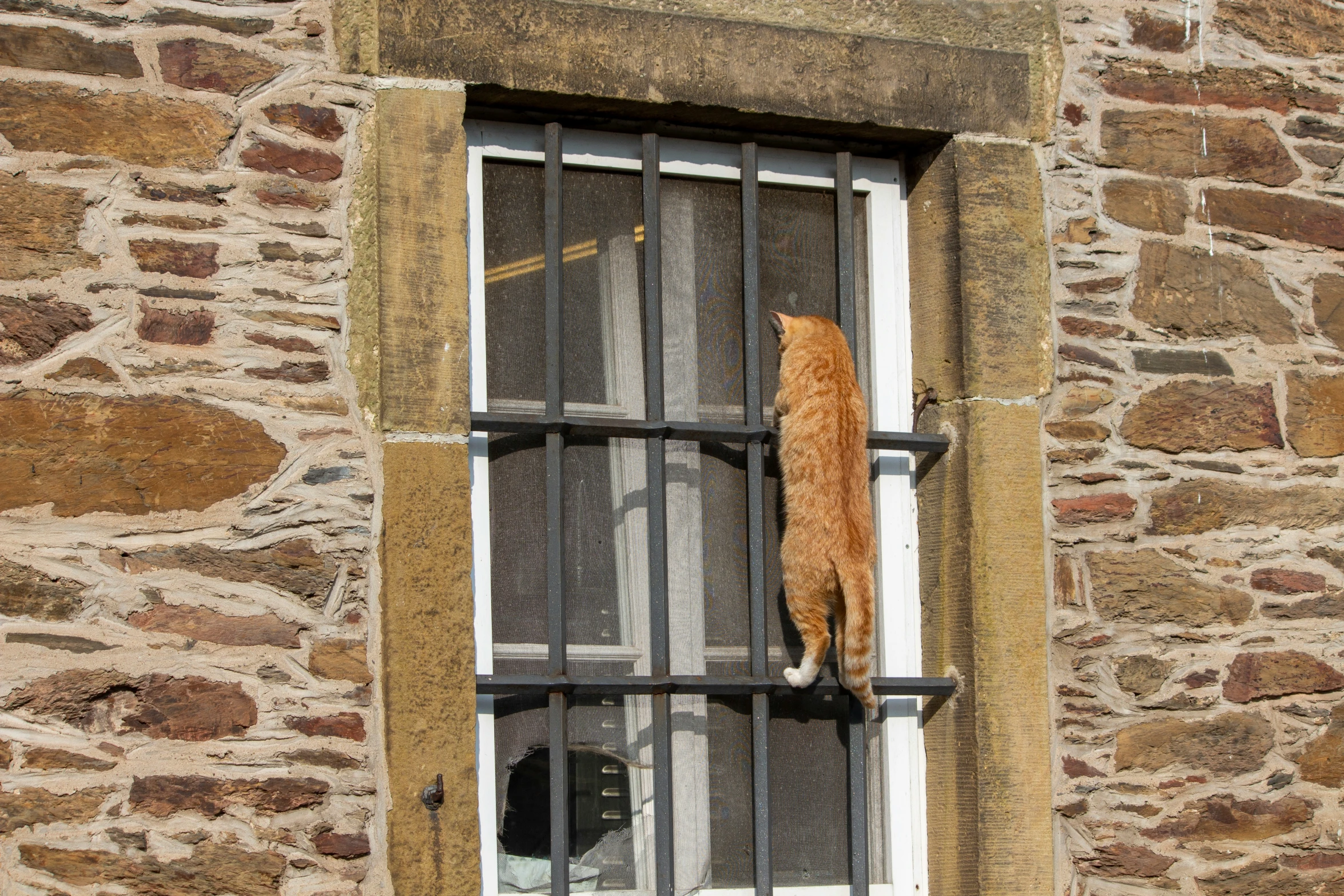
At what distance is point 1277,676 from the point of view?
3.41 m

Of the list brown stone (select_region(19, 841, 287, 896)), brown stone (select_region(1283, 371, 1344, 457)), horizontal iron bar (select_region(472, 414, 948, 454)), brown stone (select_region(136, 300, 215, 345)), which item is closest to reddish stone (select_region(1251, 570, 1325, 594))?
brown stone (select_region(1283, 371, 1344, 457))

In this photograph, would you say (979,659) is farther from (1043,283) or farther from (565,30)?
(565,30)

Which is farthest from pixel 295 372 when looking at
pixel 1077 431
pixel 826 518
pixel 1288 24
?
pixel 1288 24

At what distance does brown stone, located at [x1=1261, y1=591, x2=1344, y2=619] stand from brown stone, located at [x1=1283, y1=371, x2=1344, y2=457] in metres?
0.37

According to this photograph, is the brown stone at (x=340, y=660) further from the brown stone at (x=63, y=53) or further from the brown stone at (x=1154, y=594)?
the brown stone at (x=1154, y=594)

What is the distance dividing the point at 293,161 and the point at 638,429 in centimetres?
99

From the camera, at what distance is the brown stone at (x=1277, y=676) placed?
3395 mm

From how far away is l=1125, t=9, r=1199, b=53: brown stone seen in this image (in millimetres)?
3629

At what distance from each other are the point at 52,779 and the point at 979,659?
6.78ft

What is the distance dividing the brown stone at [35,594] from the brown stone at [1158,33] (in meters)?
2.94

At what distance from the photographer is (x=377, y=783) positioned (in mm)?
2898

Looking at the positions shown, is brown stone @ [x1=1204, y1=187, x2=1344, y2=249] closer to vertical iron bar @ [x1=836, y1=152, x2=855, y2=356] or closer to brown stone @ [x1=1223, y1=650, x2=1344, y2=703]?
vertical iron bar @ [x1=836, y1=152, x2=855, y2=356]

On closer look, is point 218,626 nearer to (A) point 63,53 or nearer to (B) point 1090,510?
(A) point 63,53

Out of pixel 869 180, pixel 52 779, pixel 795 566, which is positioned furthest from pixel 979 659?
pixel 52 779
